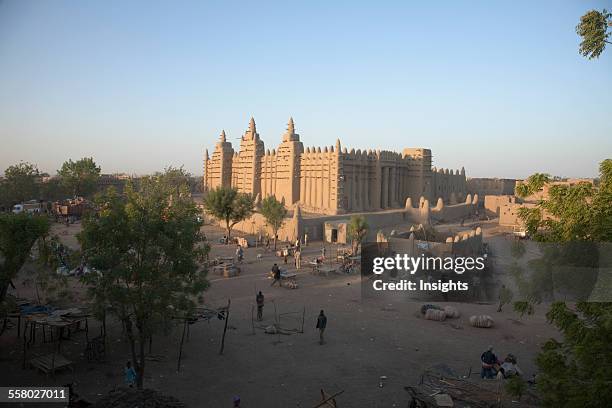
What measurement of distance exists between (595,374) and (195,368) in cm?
1032

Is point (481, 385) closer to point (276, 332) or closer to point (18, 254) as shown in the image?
point (276, 332)

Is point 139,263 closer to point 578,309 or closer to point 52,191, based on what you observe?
point 578,309

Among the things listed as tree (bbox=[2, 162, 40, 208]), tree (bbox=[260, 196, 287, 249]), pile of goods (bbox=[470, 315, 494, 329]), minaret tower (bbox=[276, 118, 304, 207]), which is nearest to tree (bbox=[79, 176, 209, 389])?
pile of goods (bbox=[470, 315, 494, 329])

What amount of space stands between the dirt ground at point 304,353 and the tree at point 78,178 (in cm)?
4944

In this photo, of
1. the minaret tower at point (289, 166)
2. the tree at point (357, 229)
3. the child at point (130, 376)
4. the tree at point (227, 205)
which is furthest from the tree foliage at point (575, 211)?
the minaret tower at point (289, 166)

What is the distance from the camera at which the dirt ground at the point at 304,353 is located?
1159 centimetres

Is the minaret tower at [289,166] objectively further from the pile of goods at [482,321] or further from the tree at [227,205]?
the pile of goods at [482,321]

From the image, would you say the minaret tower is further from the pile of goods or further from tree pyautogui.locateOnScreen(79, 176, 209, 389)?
tree pyautogui.locateOnScreen(79, 176, 209, 389)

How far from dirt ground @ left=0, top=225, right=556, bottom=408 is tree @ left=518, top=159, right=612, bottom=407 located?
15.8 ft

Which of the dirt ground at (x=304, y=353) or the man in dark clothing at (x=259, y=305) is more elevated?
the man in dark clothing at (x=259, y=305)

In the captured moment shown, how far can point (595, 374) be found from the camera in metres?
6.38

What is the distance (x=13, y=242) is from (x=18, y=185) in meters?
53.5

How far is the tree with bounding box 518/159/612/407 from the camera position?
6.39m

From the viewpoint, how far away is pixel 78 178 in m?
65.6
